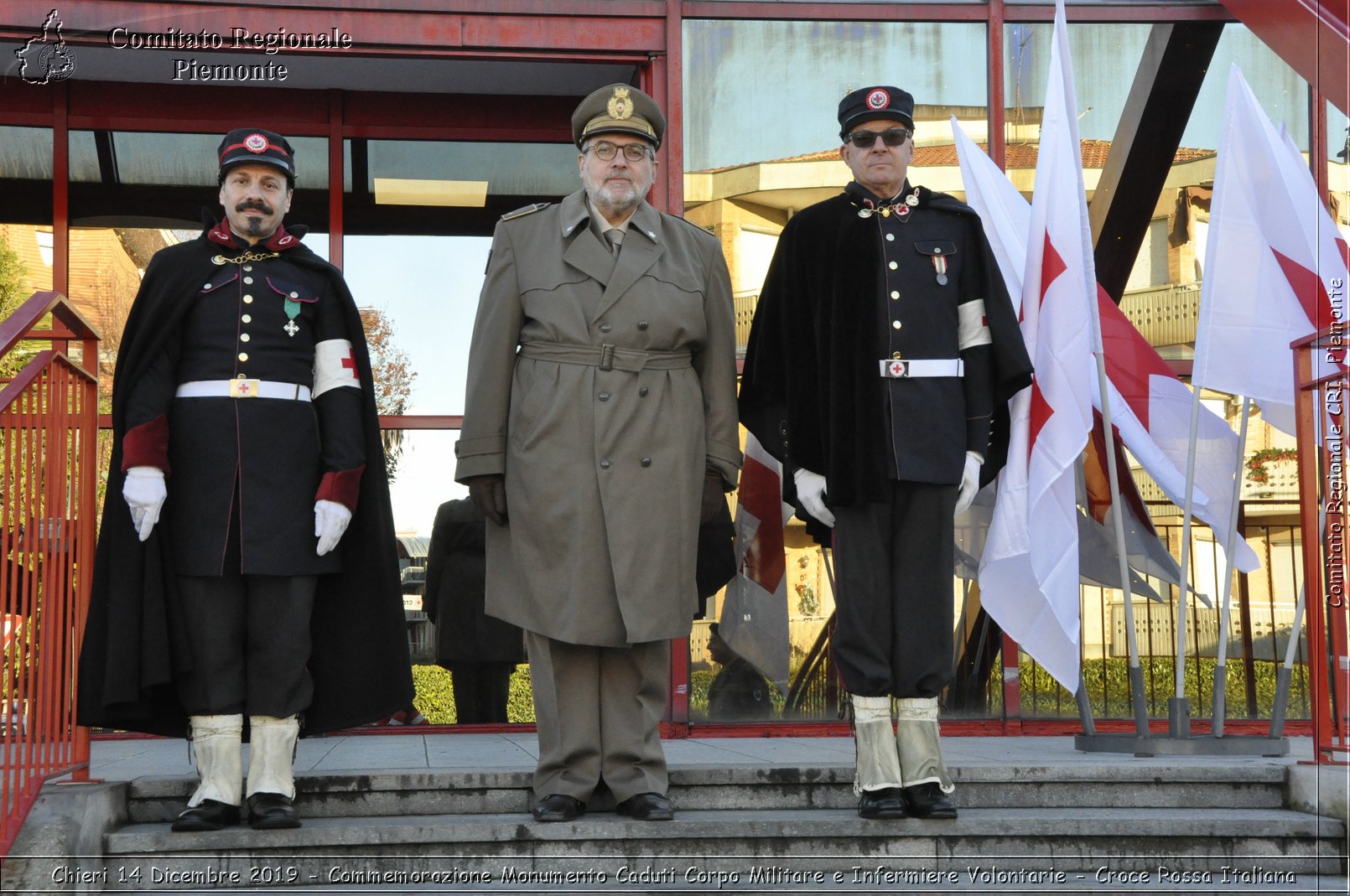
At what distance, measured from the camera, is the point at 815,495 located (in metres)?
4.16

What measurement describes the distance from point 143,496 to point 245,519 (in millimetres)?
265

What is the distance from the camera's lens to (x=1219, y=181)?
4.95 metres

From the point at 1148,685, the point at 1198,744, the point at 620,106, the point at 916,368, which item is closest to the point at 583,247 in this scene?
the point at 620,106

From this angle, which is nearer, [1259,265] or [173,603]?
[173,603]

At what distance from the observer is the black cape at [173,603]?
3.90 m

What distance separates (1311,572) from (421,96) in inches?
164

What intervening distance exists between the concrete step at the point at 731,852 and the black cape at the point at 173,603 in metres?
0.34

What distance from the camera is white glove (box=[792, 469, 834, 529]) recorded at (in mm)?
→ 4152

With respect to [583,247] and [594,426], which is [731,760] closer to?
[594,426]

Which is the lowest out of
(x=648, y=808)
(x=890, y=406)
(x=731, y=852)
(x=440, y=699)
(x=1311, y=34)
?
(x=731, y=852)

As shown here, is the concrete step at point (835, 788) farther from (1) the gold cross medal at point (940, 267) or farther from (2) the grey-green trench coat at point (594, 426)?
(1) the gold cross medal at point (940, 267)

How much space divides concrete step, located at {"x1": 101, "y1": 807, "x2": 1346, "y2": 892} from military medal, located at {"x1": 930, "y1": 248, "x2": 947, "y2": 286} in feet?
4.89

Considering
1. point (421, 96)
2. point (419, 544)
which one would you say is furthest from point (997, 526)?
point (421, 96)

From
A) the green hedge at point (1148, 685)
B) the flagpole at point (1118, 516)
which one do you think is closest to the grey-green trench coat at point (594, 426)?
the flagpole at point (1118, 516)
